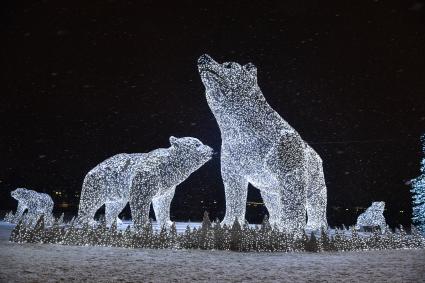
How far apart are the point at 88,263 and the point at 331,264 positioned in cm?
358

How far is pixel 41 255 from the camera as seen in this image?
618 centimetres

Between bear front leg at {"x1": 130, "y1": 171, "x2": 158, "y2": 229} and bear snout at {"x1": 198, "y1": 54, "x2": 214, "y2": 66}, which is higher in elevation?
bear snout at {"x1": 198, "y1": 54, "x2": 214, "y2": 66}

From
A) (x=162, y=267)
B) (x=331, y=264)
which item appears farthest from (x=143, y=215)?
(x=331, y=264)

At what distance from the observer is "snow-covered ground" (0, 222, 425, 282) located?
4.83m

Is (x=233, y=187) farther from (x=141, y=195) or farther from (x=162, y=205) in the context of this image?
(x=162, y=205)

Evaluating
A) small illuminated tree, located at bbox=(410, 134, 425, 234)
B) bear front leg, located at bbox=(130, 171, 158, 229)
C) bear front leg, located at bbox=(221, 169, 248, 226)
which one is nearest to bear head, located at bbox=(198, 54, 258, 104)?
bear front leg, located at bbox=(221, 169, 248, 226)

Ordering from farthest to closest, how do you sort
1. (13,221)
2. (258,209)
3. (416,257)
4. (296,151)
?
(258,209) → (13,221) → (296,151) → (416,257)

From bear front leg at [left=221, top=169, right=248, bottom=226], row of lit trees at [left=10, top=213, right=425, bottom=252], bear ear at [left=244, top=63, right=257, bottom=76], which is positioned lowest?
row of lit trees at [left=10, top=213, right=425, bottom=252]

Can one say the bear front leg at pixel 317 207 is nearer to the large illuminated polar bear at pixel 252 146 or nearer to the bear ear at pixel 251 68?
the large illuminated polar bear at pixel 252 146

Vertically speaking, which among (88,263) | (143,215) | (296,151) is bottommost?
(88,263)

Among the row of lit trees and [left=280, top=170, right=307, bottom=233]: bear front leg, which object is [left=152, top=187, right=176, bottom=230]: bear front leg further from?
[left=280, top=170, right=307, bottom=233]: bear front leg

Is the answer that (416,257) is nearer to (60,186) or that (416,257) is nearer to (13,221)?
(13,221)

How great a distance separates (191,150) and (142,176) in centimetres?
132

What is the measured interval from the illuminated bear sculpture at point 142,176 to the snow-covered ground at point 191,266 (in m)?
1.63
